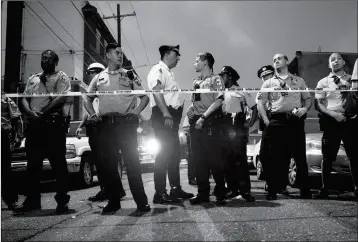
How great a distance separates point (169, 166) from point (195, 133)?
2.11 feet

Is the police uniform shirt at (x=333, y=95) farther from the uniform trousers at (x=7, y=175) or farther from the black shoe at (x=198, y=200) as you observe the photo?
the uniform trousers at (x=7, y=175)

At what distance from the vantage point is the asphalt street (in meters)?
2.63

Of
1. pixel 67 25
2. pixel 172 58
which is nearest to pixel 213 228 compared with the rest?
pixel 172 58

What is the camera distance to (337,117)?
4.16 m

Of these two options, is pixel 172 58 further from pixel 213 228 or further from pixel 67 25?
pixel 67 25

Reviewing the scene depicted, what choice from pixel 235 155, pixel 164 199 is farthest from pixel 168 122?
pixel 235 155

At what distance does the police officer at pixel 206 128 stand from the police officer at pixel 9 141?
87.8 inches

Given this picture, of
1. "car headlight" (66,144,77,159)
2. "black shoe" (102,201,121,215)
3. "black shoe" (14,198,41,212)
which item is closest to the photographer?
"black shoe" (102,201,121,215)

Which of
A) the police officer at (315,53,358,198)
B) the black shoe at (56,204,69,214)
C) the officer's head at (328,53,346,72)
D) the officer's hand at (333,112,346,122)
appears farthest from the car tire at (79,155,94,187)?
the officer's head at (328,53,346,72)

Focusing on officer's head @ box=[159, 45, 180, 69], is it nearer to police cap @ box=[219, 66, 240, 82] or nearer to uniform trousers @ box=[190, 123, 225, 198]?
uniform trousers @ box=[190, 123, 225, 198]

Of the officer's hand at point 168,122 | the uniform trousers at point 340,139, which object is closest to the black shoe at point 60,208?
the officer's hand at point 168,122

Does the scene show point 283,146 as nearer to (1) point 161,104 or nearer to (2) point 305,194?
(2) point 305,194

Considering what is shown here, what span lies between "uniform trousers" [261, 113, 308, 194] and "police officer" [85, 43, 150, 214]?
181cm

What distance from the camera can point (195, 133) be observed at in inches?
169
